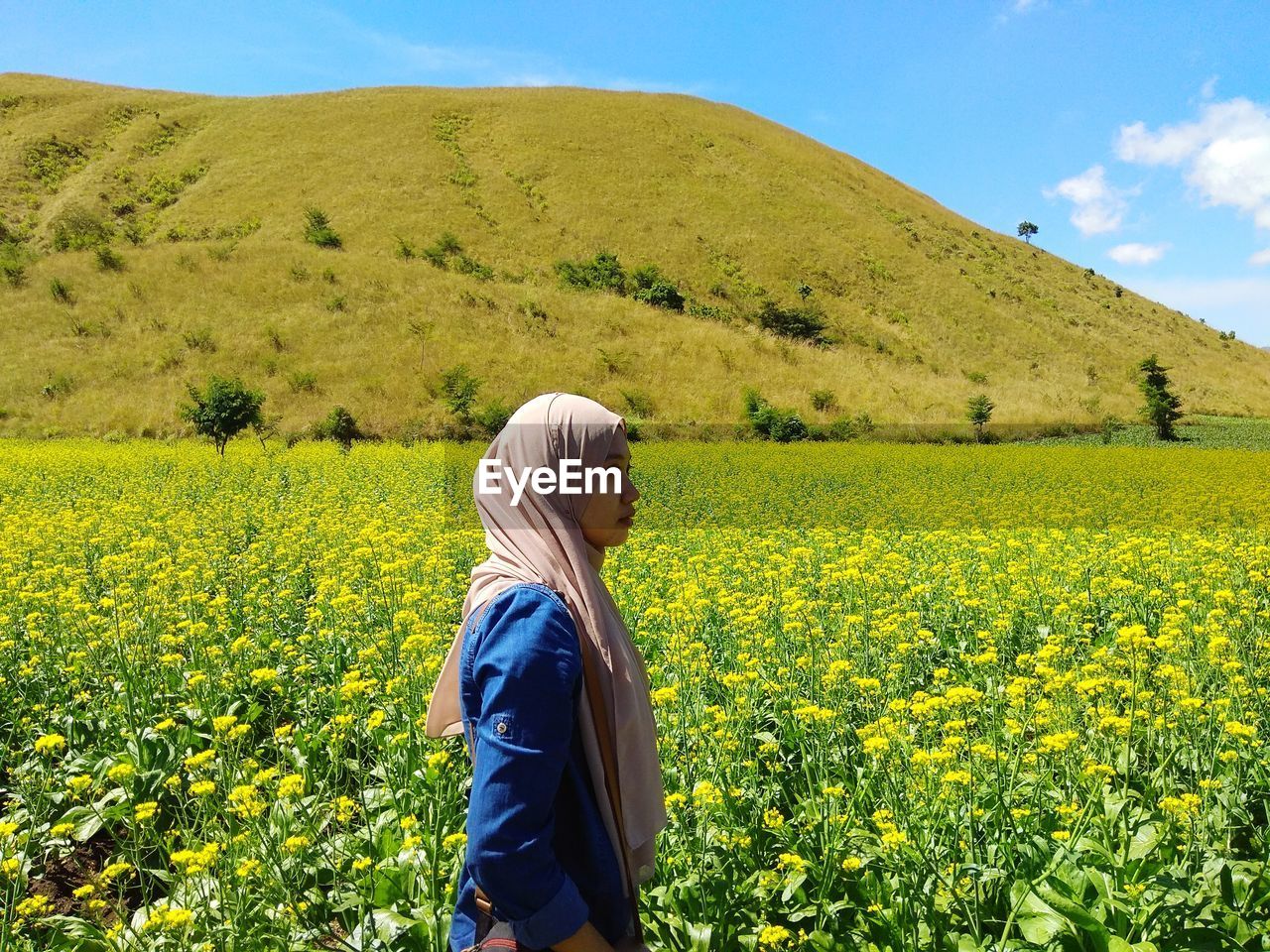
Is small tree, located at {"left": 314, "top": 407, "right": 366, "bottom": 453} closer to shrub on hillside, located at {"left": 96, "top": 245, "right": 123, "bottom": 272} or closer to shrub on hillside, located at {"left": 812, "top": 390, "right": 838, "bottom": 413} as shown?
shrub on hillside, located at {"left": 96, "top": 245, "right": 123, "bottom": 272}

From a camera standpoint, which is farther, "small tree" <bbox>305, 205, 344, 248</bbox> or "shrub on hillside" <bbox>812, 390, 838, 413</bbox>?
"small tree" <bbox>305, 205, 344, 248</bbox>

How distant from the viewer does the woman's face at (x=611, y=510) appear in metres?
1.70

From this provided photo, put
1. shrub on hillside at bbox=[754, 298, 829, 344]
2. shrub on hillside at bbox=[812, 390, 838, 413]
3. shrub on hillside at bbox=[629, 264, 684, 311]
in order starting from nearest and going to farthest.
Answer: shrub on hillside at bbox=[812, 390, 838, 413] → shrub on hillside at bbox=[629, 264, 684, 311] → shrub on hillside at bbox=[754, 298, 829, 344]

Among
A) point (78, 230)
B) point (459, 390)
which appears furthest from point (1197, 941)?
point (78, 230)

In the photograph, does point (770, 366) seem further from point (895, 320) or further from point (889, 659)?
point (889, 659)

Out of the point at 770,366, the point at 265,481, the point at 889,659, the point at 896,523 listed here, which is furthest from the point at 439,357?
the point at 889,659

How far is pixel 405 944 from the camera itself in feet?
9.00

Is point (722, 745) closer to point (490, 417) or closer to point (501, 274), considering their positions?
point (490, 417)

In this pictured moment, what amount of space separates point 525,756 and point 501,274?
184ft

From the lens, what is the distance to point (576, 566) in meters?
1.65

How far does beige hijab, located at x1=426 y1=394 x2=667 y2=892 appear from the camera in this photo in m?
1.63

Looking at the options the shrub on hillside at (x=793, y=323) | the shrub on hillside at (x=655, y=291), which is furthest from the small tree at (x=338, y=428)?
the shrub on hillside at (x=793, y=323)

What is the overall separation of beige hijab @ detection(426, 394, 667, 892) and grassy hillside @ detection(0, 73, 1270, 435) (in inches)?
1399

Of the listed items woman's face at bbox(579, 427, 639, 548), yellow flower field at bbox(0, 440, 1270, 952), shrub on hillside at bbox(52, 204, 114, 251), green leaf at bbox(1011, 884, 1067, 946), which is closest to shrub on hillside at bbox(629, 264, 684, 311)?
shrub on hillside at bbox(52, 204, 114, 251)
